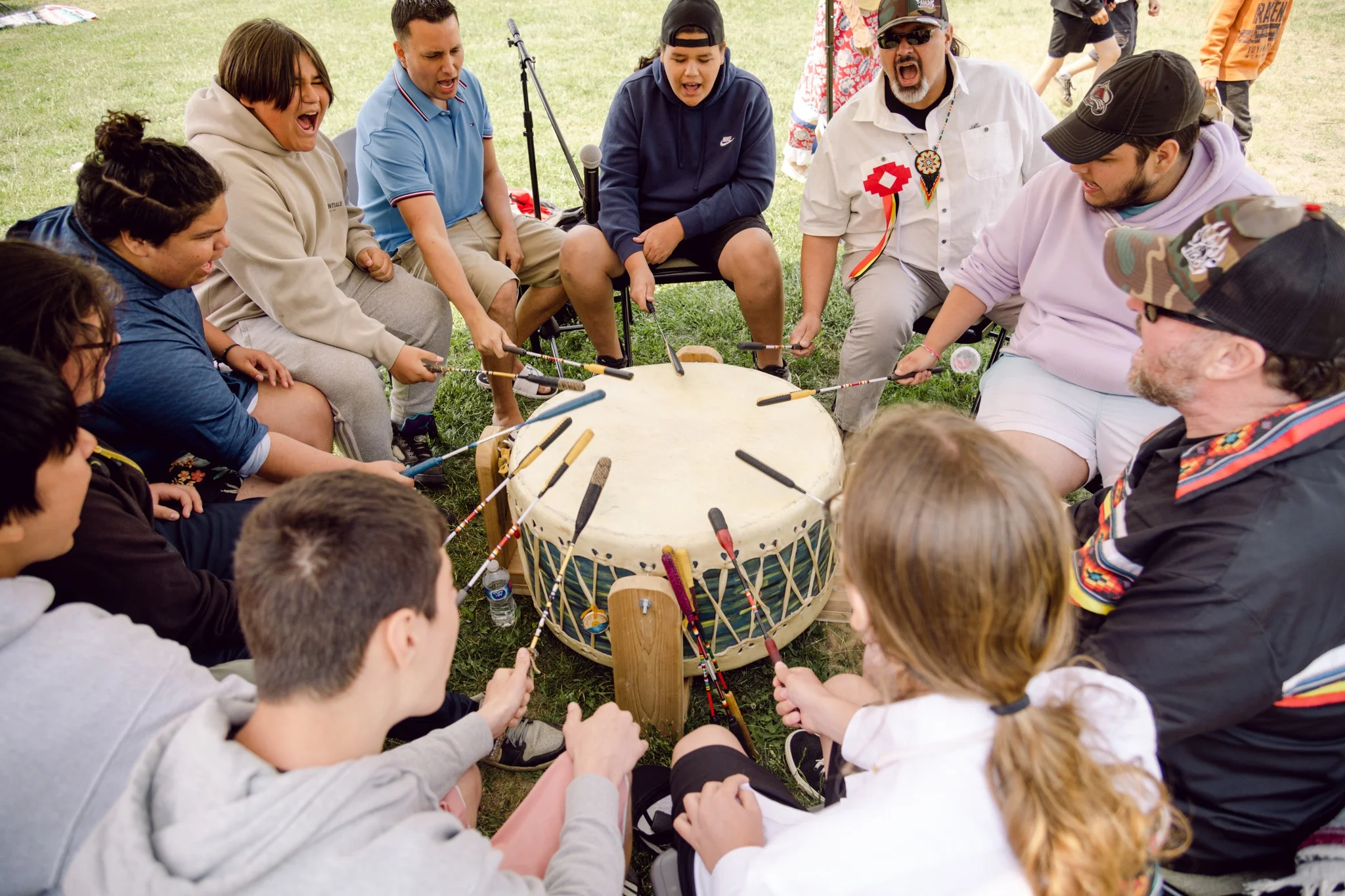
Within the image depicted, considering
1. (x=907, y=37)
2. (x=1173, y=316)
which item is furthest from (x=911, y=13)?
(x=1173, y=316)

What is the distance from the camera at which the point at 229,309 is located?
296 cm

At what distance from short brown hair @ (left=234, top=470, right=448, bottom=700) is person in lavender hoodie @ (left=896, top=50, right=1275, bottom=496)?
1.82 m

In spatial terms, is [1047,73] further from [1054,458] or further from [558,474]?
[558,474]

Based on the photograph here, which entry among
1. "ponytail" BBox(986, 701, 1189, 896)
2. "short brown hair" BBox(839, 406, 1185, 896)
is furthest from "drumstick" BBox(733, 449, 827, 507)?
"ponytail" BBox(986, 701, 1189, 896)

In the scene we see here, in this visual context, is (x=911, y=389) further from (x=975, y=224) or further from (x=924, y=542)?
(x=924, y=542)

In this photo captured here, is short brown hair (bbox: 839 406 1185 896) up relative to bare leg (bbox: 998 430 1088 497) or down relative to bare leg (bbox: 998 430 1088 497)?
up

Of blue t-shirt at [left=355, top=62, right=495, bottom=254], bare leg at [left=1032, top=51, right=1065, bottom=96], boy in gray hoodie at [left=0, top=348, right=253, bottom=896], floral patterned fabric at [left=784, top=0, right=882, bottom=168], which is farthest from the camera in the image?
bare leg at [left=1032, top=51, right=1065, bottom=96]

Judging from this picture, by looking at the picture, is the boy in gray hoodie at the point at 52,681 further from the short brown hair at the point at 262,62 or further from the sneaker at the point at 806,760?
the short brown hair at the point at 262,62

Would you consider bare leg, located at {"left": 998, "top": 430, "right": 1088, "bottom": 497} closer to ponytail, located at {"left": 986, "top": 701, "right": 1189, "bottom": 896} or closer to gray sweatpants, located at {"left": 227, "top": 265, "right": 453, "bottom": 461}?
ponytail, located at {"left": 986, "top": 701, "right": 1189, "bottom": 896}

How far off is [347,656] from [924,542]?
82 cm

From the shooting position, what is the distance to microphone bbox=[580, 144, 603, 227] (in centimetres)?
326

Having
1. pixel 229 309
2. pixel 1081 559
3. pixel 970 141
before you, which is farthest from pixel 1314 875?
pixel 229 309

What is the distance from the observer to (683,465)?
89.3 inches

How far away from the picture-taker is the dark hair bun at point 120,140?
224 centimetres
